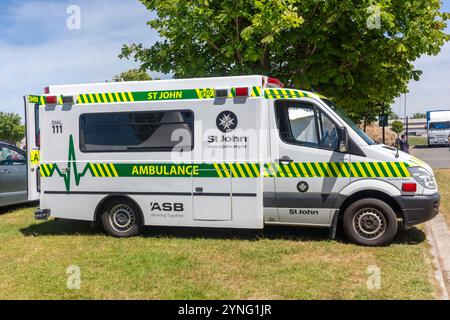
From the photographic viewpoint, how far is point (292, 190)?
22.2 feet

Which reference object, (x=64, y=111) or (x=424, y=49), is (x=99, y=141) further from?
(x=424, y=49)

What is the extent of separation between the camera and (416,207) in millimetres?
6355

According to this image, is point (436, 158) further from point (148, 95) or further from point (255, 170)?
point (148, 95)

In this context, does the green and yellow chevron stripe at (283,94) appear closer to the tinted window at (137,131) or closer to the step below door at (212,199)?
the tinted window at (137,131)

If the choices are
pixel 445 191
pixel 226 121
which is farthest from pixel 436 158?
pixel 226 121

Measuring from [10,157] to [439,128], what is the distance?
39.7 meters

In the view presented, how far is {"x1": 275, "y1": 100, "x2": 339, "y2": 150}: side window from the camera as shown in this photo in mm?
6645

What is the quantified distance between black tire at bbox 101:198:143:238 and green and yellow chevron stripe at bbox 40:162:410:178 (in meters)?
0.52

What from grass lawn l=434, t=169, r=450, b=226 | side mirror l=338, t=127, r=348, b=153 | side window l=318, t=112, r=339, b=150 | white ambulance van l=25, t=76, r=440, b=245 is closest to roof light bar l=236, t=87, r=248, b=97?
white ambulance van l=25, t=76, r=440, b=245

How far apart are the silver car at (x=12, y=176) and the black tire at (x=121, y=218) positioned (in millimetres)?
3591

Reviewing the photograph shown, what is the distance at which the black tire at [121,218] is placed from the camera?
745 centimetres

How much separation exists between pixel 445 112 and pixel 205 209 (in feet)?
133

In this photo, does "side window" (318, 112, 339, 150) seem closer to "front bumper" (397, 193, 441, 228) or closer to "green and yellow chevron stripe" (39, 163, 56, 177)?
"front bumper" (397, 193, 441, 228)

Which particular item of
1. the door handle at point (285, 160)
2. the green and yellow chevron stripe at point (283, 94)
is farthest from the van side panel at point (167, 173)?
the door handle at point (285, 160)
